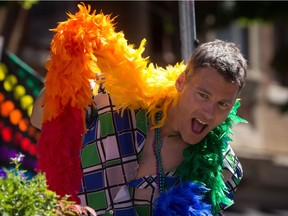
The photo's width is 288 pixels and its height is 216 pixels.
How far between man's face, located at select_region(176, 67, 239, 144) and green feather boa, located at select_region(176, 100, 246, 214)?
0.36 ft

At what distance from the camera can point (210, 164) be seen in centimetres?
353

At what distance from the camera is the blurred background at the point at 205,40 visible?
574 centimetres

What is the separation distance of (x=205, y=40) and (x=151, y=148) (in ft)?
31.2

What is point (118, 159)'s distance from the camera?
3.53m

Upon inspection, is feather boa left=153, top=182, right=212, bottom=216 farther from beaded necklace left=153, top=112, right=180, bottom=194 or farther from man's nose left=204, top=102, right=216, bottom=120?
man's nose left=204, top=102, right=216, bottom=120

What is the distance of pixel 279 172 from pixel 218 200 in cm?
1224

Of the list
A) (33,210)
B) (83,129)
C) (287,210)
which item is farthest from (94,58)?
(287,210)

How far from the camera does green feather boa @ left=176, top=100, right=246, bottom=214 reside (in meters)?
3.49

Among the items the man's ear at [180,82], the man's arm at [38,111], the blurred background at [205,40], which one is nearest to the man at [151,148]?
the man's ear at [180,82]

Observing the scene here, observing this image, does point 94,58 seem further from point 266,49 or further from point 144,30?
point 266,49

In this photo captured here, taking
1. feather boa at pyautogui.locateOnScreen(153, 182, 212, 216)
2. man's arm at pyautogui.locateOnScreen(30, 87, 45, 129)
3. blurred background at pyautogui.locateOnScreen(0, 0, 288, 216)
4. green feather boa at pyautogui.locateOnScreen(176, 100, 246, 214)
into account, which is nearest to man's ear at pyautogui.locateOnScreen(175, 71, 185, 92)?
green feather boa at pyautogui.locateOnScreen(176, 100, 246, 214)

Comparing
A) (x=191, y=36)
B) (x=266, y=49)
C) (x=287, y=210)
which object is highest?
(x=191, y=36)

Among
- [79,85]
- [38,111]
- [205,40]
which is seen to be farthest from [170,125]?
[205,40]

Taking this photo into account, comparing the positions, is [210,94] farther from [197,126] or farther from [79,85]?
[79,85]
